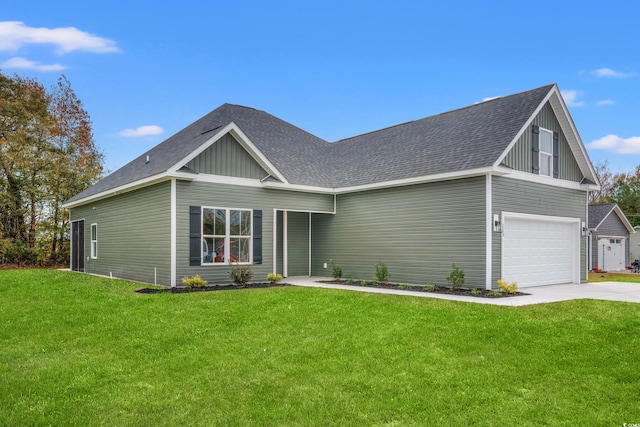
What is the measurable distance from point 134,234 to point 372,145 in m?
9.34

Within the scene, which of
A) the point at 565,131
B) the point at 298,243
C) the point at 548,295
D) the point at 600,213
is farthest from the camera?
the point at 600,213

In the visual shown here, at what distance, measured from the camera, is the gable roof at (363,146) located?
13.4m

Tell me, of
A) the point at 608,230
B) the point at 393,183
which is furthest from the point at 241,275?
the point at 608,230

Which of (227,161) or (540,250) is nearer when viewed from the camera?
(227,161)

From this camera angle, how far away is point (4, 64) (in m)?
25.4

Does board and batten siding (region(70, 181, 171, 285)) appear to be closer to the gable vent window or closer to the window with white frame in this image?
the gable vent window

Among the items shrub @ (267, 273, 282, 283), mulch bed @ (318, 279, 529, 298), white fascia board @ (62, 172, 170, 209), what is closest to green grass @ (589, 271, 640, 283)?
mulch bed @ (318, 279, 529, 298)

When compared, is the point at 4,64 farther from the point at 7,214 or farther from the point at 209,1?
the point at 209,1

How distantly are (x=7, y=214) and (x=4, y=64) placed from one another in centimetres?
791

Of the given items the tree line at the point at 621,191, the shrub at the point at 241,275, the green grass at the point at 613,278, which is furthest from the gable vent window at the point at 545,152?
the tree line at the point at 621,191

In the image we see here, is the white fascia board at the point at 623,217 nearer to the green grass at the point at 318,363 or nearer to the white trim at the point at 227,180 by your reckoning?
the green grass at the point at 318,363

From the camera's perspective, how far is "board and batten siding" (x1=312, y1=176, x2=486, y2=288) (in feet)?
41.9

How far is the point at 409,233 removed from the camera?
14312mm

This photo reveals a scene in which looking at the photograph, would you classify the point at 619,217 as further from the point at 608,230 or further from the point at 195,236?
the point at 195,236
